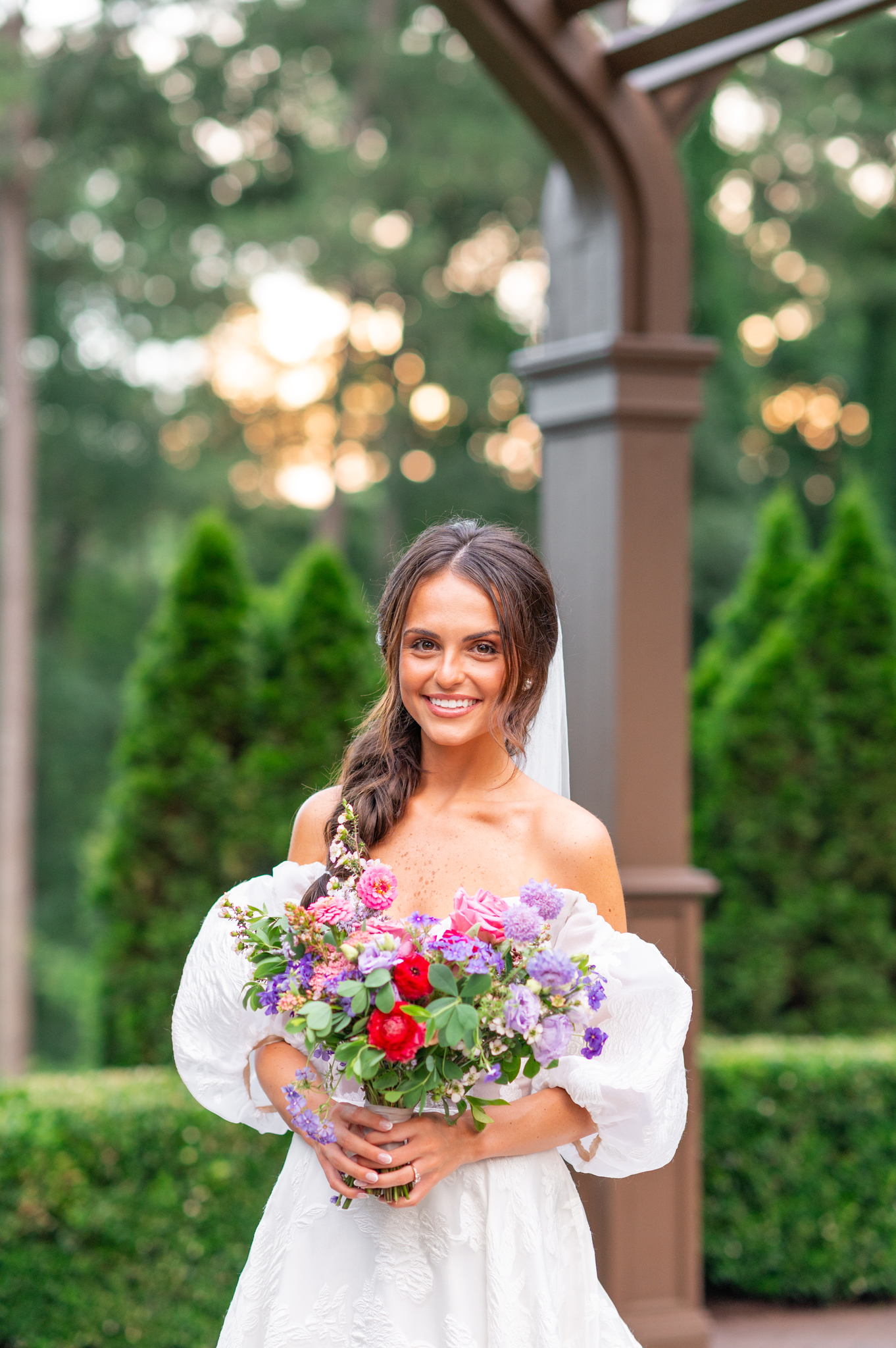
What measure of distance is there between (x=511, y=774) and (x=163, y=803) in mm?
3656

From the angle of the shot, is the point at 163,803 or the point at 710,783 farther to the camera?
the point at 710,783

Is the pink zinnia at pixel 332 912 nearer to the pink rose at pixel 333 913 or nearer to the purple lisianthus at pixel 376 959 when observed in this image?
the pink rose at pixel 333 913

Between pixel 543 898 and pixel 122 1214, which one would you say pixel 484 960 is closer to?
pixel 543 898

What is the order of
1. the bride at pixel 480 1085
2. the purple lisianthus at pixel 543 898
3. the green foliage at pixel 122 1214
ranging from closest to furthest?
the purple lisianthus at pixel 543 898 → the bride at pixel 480 1085 → the green foliage at pixel 122 1214

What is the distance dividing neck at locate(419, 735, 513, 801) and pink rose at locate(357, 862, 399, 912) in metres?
0.33

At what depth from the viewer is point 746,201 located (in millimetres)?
13367

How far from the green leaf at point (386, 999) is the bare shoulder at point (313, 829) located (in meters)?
0.53

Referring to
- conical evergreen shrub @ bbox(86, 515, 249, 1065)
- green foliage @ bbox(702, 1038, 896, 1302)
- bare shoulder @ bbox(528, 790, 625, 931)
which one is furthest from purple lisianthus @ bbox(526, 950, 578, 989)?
conical evergreen shrub @ bbox(86, 515, 249, 1065)

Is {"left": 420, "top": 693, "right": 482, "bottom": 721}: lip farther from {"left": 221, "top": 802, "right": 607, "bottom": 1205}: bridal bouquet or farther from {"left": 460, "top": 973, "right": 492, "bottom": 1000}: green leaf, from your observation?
{"left": 460, "top": 973, "right": 492, "bottom": 1000}: green leaf

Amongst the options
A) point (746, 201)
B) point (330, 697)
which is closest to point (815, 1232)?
point (330, 697)

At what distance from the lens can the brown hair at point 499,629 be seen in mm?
2104

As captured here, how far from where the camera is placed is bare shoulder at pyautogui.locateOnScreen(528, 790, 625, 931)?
207 cm

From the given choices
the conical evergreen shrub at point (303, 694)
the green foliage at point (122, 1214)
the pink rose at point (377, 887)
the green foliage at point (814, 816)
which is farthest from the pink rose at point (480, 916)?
the green foliage at point (814, 816)

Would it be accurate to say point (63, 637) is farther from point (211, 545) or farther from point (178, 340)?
point (211, 545)
